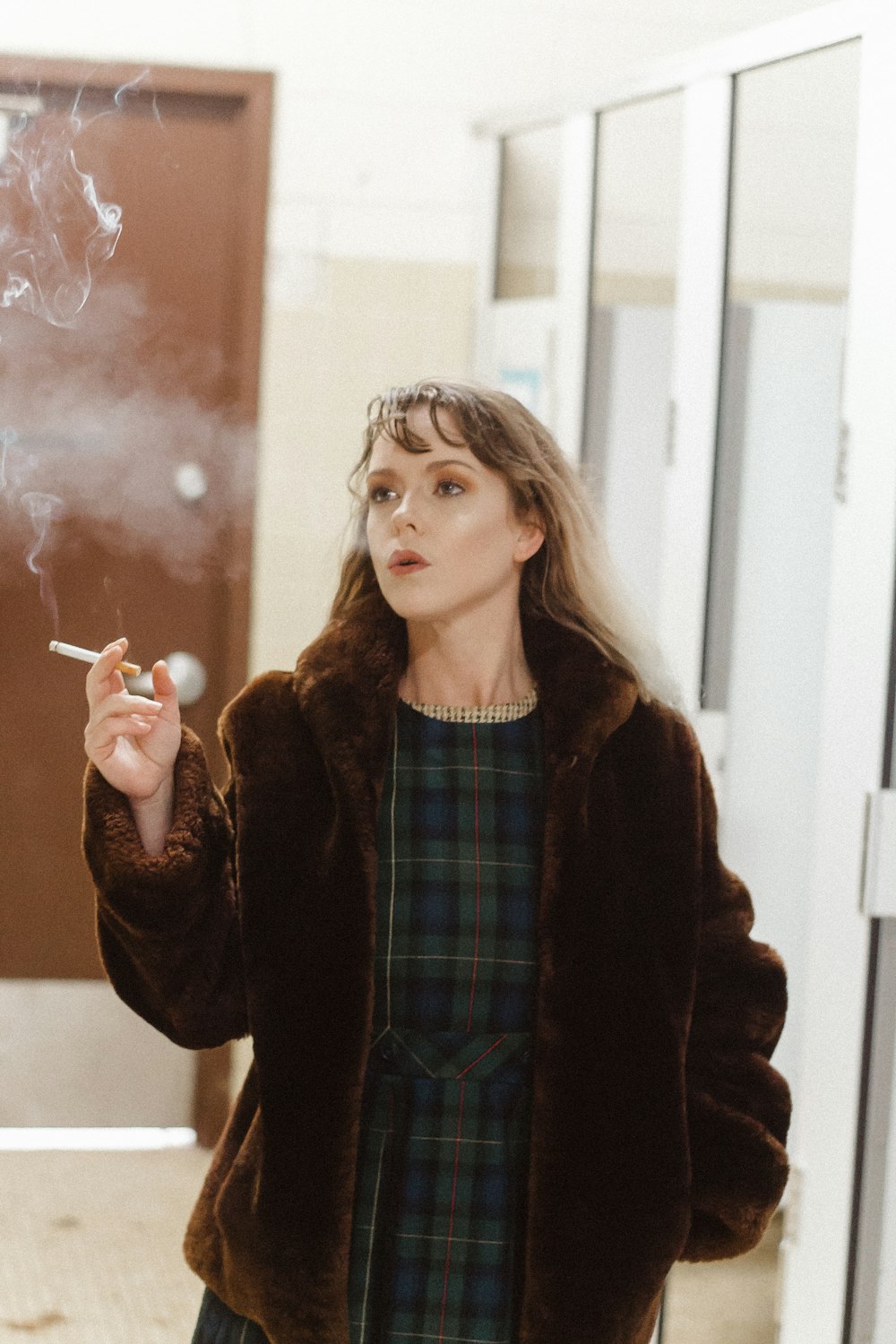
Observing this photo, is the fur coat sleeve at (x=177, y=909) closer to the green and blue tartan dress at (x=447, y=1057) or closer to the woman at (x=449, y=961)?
the woman at (x=449, y=961)

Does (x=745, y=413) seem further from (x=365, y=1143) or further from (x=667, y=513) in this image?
(x=365, y=1143)

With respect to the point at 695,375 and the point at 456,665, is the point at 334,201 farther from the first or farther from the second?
the point at 456,665

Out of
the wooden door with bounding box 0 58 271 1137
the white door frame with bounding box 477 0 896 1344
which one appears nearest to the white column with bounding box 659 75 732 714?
the white door frame with bounding box 477 0 896 1344

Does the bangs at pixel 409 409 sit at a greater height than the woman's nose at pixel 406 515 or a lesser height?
greater

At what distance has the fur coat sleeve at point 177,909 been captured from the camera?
2.89 feet

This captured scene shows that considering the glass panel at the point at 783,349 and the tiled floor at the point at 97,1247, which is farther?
the glass panel at the point at 783,349

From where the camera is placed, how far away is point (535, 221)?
5.18ft

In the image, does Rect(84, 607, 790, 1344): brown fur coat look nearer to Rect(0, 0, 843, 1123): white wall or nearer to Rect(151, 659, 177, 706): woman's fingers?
Rect(151, 659, 177, 706): woman's fingers

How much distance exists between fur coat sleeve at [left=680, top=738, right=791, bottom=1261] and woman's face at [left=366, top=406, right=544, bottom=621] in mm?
219

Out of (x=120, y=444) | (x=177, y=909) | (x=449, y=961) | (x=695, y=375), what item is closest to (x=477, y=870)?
(x=449, y=961)

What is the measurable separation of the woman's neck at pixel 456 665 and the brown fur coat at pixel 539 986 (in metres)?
0.02

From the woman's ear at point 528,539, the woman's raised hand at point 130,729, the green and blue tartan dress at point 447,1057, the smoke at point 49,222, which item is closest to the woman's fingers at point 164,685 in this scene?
the woman's raised hand at point 130,729

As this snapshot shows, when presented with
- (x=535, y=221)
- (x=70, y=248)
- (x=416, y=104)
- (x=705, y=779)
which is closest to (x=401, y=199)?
(x=416, y=104)

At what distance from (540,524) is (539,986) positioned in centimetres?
33
